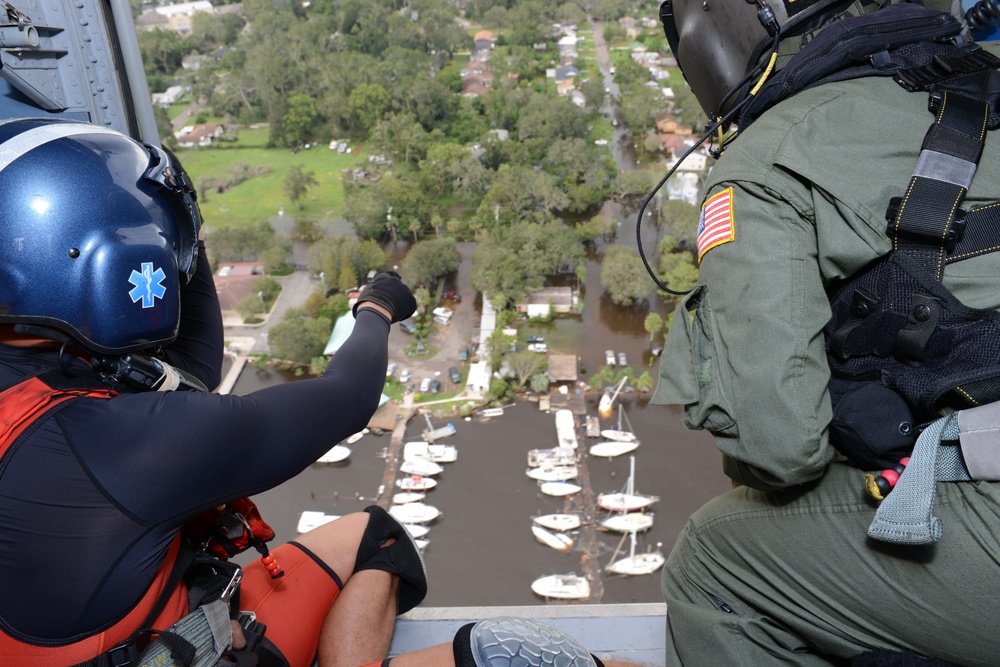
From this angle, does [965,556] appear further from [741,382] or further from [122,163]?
[122,163]

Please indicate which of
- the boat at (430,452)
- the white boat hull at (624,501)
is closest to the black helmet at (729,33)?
the white boat hull at (624,501)

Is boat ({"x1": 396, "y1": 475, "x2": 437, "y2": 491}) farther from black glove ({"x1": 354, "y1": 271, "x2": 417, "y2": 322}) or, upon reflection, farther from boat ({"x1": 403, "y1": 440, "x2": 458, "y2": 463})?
black glove ({"x1": 354, "y1": 271, "x2": 417, "y2": 322})

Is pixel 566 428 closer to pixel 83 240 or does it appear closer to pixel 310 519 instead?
pixel 310 519

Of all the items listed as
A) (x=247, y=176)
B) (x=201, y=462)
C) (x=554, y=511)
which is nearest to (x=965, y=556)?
(x=201, y=462)

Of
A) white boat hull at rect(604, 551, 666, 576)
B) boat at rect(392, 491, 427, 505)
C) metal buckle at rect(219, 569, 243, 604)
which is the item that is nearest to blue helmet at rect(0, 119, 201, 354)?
metal buckle at rect(219, 569, 243, 604)

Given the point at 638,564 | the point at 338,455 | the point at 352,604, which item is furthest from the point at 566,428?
the point at 352,604

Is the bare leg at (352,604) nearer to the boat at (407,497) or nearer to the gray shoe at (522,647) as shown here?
the gray shoe at (522,647)

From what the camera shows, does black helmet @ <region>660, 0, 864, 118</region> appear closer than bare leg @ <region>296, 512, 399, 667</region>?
Yes
